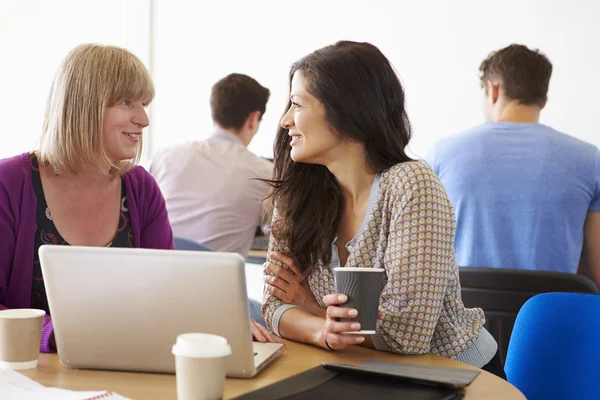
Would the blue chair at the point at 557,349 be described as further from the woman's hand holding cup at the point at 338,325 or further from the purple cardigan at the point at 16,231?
the purple cardigan at the point at 16,231

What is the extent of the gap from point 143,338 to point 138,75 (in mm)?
807

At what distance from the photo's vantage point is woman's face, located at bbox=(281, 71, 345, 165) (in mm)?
1751

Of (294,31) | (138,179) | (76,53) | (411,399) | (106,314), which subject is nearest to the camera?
(411,399)

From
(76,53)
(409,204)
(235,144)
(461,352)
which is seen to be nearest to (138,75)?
(76,53)

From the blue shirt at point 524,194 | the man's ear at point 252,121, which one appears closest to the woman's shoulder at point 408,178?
the blue shirt at point 524,194

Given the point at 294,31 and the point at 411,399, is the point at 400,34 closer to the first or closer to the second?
the point at 294,31

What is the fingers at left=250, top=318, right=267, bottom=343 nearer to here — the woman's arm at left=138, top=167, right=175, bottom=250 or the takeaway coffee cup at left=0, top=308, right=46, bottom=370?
the takeaway coffee cup at left=0, top=308, right=46, bottom=370

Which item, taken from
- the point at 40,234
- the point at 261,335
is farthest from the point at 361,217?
the point at 40,234

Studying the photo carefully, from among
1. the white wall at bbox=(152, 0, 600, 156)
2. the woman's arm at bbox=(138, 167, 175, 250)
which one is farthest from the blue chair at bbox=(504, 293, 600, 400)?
the white wall at bbox=(152, 0, 600, 156)

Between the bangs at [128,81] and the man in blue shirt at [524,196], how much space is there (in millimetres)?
1256

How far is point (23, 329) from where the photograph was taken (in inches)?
50.6

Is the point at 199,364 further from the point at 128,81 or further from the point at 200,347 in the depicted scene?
the point at 128,81

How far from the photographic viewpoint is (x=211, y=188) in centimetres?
329

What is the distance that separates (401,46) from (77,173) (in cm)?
→ 262
